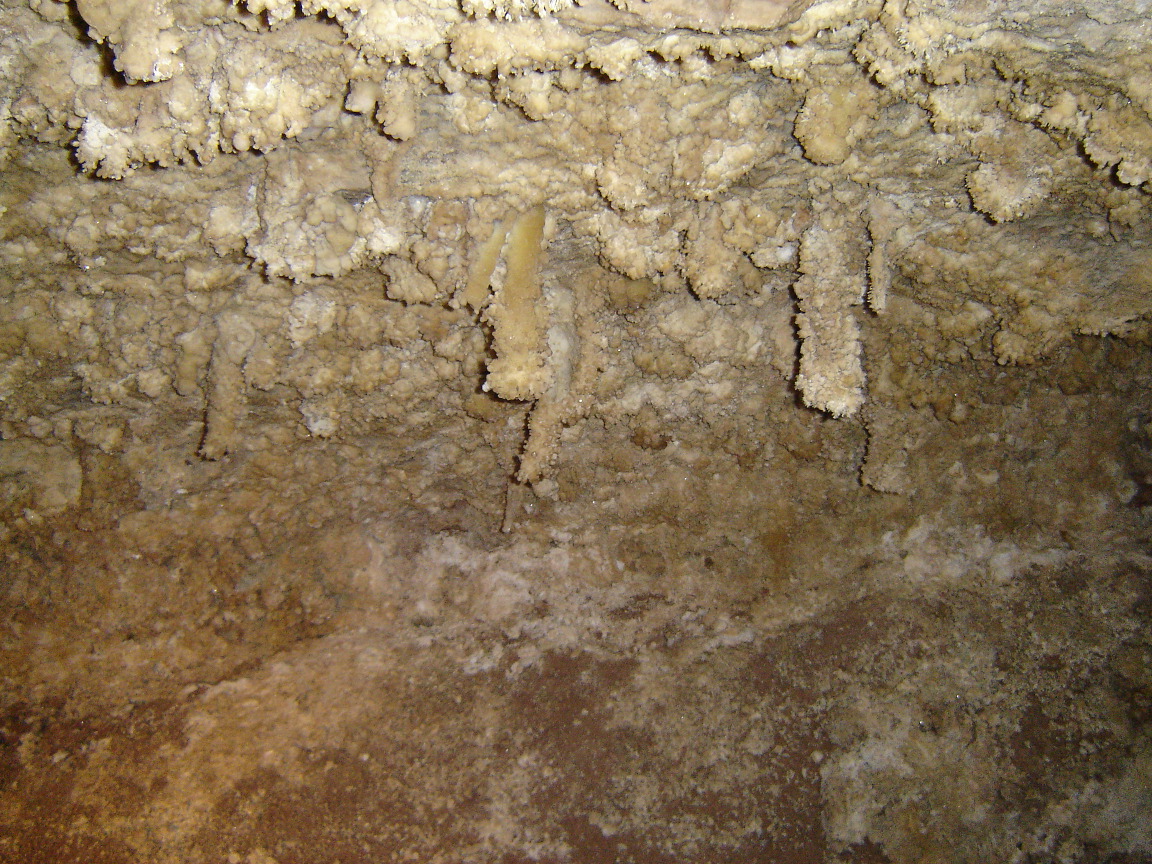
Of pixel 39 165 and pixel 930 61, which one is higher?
pixel 930 61

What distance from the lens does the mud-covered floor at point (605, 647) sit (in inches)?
93.1

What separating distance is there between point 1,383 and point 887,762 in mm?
3407

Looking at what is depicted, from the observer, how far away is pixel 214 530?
2648 mm

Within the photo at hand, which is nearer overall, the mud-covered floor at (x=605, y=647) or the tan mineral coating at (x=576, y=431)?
the tan mineral coating at (x=576, y=431)

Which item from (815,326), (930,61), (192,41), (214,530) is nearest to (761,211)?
(815,326)

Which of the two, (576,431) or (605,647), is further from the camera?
(576,431)

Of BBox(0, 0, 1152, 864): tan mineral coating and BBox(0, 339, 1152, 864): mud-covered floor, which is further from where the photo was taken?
BBox(0, 339, 1152, 864): mud-covered floor

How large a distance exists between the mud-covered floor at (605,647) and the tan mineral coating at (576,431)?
15 millimetres

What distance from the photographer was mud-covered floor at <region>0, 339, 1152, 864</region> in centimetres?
237

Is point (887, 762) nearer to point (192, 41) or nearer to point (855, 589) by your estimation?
point (855, 589)

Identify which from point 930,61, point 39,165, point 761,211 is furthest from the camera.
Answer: point 761,211

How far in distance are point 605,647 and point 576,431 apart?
0.91m

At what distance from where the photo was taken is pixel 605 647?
9.26 feet

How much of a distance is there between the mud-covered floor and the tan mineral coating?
0.6 inches
